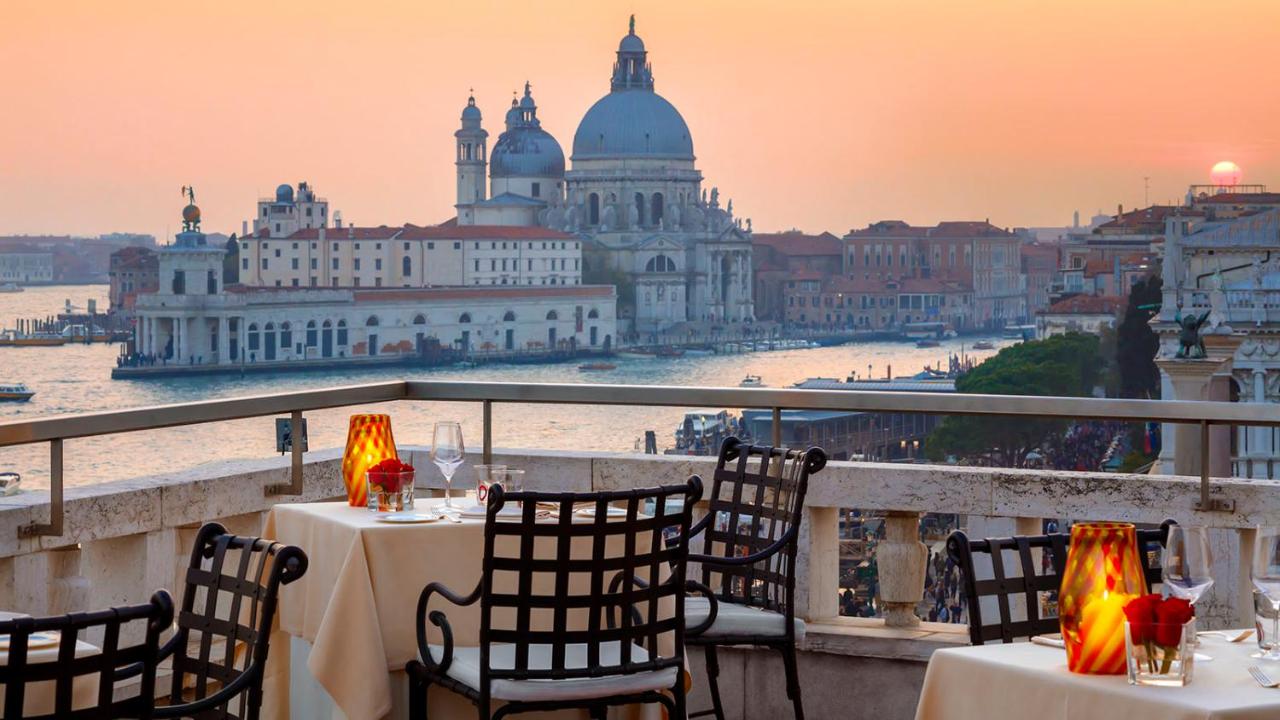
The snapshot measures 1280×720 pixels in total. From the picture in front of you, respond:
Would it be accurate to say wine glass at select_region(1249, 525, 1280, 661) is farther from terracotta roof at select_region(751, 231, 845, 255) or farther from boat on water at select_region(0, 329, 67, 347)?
terracotta roof at select_region(751, 231, 845, 255)

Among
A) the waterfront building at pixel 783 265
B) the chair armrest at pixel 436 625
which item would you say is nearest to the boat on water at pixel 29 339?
the waterfront building at pixel 783 265

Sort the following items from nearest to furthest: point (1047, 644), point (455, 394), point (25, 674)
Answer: point (25, 674)
point (1047, 644)
point (455, 394)

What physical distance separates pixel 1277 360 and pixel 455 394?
3128cm

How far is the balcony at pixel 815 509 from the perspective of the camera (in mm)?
2557

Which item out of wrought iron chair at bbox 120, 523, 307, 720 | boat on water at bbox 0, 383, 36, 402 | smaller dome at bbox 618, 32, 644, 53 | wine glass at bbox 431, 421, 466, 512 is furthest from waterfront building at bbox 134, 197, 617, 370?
wrought iron chair at bbox 120, 523, 307, 720

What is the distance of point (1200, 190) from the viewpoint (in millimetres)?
51500

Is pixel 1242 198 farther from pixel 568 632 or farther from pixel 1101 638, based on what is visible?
pixel 1101 638

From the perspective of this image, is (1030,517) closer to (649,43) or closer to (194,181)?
(194,181)

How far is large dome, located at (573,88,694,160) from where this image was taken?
78.6 meters

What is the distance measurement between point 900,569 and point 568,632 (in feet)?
3.24

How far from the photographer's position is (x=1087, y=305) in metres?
57.2

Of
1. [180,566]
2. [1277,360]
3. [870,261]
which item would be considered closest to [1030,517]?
[180,566]

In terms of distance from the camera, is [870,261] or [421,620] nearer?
[421,620]

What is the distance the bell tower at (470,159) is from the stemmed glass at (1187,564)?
8060 cm
